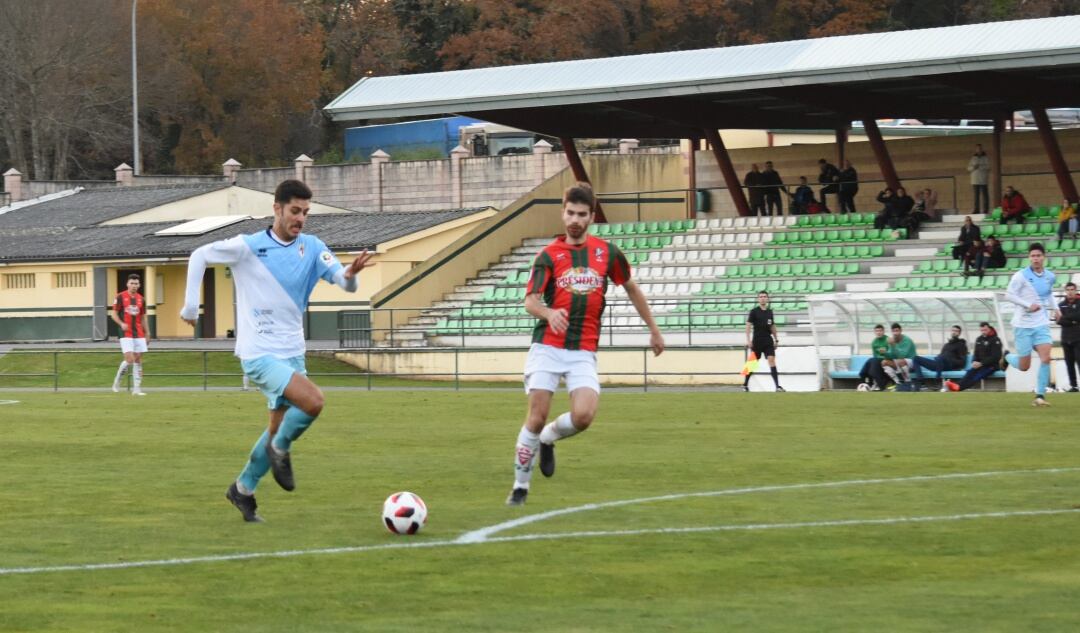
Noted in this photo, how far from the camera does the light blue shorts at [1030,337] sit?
23.3m

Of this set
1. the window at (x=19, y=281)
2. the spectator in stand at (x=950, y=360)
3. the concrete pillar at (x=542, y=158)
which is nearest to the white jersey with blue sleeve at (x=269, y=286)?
the spectator in stand at (x=950, y=360)

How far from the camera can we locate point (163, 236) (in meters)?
59.8

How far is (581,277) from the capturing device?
12242mm

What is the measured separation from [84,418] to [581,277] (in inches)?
575

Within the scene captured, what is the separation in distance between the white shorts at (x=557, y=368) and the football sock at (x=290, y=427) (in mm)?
1579

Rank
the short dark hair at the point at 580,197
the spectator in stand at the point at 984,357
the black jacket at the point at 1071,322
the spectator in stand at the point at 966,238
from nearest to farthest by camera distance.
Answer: the short dark hair at the point at 580,197 < the black jacket at the point at 1071,322 < the spectator in stand at the point at 984,357 < the spectator in stand at the point at 966,238

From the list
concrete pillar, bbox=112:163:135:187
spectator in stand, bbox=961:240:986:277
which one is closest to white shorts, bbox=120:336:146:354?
spectator in stand, bbox=961:240:986:277

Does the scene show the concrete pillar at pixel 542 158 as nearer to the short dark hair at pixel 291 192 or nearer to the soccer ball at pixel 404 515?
the short dark hair at pixel 291 192

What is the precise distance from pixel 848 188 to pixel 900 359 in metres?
15.0

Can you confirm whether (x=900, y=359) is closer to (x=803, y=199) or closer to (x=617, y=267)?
(x=803, y=199)

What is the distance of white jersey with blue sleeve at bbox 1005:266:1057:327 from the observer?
23.0 m

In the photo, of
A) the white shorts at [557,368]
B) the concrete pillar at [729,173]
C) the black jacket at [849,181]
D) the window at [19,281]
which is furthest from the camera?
the window at [19,281]

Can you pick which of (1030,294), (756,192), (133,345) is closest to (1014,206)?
(756,192)

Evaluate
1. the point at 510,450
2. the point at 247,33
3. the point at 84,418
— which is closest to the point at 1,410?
the point at 84,418
